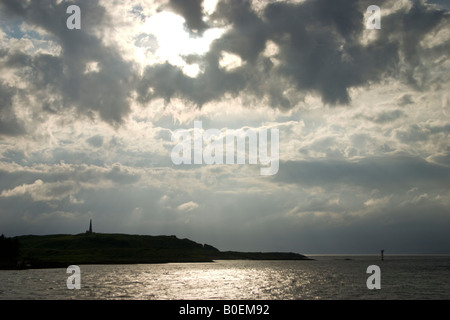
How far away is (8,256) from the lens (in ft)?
545

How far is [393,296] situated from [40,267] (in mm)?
141785
